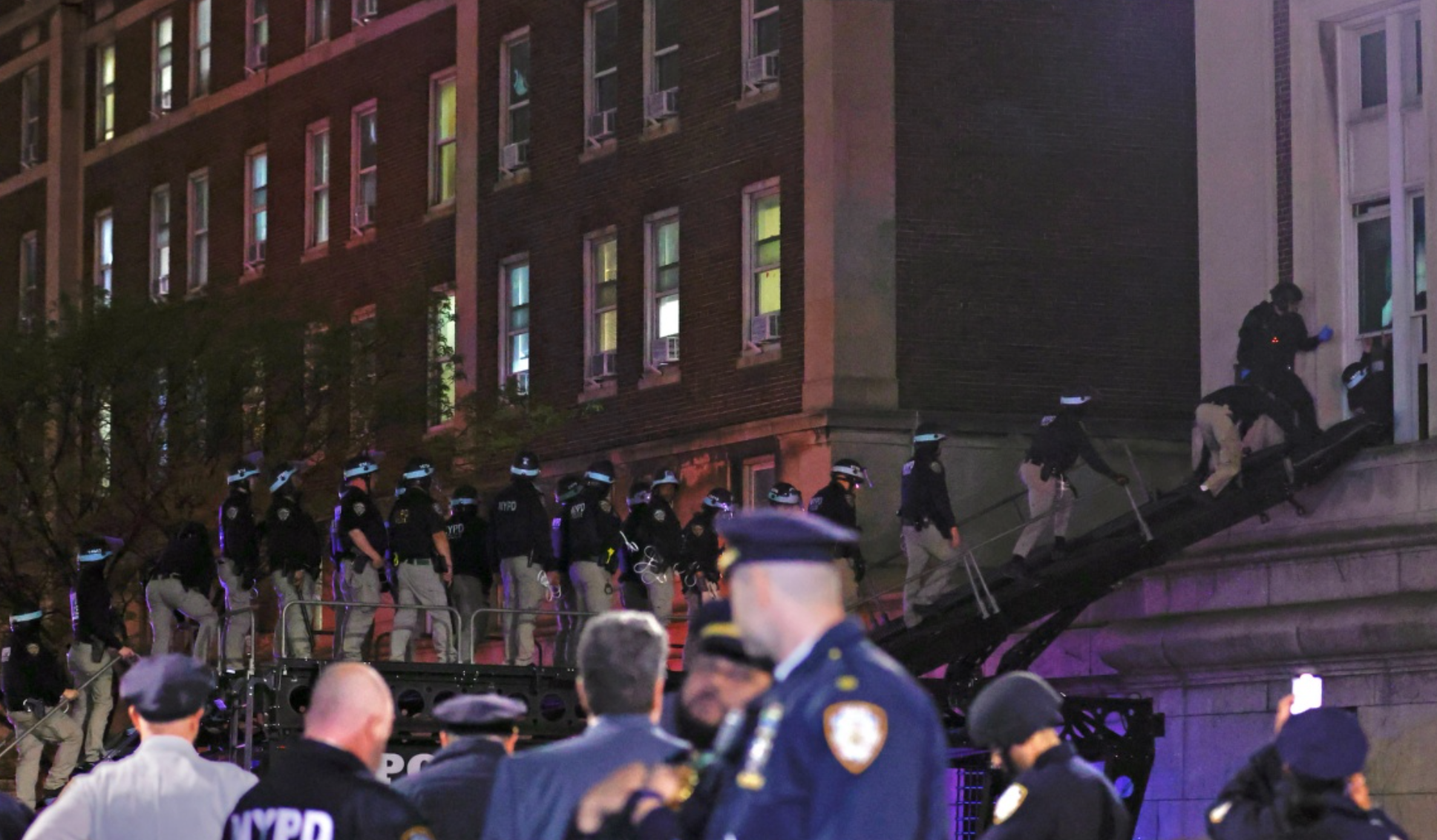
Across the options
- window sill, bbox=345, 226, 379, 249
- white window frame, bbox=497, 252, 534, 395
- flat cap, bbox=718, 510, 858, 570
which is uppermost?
window sill, bbox=345, 226, 379, 249

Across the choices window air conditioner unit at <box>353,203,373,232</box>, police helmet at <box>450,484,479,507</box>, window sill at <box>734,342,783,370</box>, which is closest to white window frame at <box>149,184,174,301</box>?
window air conditioner unit at <box>353,203,373,232</box>

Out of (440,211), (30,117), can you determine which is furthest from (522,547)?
(30,117)

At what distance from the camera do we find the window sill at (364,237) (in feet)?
137

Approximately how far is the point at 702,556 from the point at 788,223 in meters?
9.37

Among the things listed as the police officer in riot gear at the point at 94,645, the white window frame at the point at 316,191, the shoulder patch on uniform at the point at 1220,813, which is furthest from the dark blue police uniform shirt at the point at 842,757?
the white window frame at the point at 316,191

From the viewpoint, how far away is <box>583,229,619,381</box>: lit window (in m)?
36.7

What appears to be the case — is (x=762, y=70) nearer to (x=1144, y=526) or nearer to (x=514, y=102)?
(x=514, y=102)

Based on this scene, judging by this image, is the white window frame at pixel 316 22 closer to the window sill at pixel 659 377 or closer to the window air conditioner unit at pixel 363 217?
the window air conditioner unit at pixel 363 217

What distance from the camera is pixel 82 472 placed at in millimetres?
34094

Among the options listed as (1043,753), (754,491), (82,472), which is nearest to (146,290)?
(82,472)

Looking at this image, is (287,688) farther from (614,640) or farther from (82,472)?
(614,640)

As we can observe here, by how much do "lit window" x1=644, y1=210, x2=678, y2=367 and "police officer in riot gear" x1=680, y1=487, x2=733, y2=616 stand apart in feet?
33.4

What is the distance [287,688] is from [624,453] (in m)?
14.3

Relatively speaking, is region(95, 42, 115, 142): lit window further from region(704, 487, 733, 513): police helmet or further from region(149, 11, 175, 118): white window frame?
region(704, 487, 733, 513): police helmet
